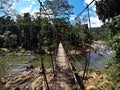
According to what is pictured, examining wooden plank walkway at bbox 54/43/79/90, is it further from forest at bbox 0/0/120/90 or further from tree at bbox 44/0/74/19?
tree at bbox 44/0/74/19

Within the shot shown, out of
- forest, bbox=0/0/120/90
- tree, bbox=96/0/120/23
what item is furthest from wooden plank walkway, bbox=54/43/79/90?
tree, bbox=96/0/120/23

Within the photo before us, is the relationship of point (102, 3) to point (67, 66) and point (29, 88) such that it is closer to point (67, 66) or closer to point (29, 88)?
point (67, 66)

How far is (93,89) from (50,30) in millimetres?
15426

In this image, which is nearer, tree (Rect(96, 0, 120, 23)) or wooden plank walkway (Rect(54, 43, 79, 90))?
wooden plank walkway (Rect(54, 43, 79, 90))

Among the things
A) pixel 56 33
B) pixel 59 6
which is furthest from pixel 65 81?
pixel 59 6

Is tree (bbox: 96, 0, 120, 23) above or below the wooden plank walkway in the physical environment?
above

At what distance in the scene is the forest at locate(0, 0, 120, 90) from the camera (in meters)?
5.14

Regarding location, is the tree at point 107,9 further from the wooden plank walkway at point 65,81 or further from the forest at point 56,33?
the wooden plank walkway at point 65,81

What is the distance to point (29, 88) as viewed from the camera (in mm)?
6387

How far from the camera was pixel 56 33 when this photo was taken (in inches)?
589

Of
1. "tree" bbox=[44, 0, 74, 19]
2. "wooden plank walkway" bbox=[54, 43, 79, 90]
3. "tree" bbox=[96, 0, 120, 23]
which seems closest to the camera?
"wooden plank walkway" bbox=[54, 43, 79, 90]

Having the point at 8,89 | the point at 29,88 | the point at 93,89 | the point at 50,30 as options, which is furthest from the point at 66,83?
the point at 50,30

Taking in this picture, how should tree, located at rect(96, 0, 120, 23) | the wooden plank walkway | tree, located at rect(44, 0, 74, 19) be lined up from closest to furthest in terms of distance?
the wooden plank walkway, tree, located at rect(96, 0, 120, 23), tree, located at rect(44, 0, 74, 19)

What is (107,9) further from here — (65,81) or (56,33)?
(56,33)
